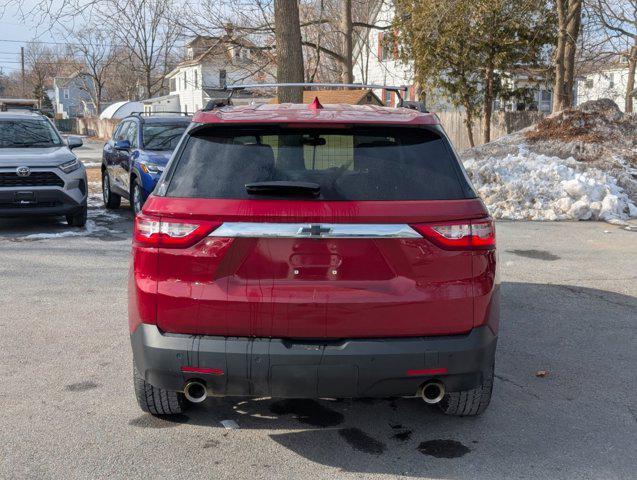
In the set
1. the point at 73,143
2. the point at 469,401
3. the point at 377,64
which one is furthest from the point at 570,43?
the point at 377,64

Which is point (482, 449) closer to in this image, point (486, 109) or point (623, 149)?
point (623, 149)

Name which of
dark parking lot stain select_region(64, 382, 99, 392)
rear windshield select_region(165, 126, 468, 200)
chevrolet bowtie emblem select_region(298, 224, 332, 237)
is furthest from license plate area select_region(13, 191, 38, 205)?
chevrolet bowtie emblem select_region(298, 224, 332, 237)

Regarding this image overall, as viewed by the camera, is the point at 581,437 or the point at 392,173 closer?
the point at 392,173

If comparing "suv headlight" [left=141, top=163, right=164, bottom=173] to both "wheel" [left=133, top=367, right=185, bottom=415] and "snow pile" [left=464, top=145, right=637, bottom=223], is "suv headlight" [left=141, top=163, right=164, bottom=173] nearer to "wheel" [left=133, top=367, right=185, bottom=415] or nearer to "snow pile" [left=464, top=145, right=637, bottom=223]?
"snow pile" [left=464, top=145, right=637, bottom=223]

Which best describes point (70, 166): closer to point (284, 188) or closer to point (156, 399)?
point (156, 399)

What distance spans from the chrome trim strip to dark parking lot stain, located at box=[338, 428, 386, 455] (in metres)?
1.28

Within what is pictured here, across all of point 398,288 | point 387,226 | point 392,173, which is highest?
point 392,173

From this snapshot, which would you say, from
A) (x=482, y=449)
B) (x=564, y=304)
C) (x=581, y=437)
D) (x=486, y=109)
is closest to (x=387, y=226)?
(x=482, y=449)

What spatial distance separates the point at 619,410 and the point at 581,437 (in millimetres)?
576

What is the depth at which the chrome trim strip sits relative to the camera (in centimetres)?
347

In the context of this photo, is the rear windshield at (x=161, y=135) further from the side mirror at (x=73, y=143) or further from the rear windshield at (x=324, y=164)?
the rear windshield at (x=324, y=164)

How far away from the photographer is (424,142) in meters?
3.79

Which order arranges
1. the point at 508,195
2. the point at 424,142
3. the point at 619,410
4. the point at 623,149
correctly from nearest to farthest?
1. the point at 424,142
2. the point at 619,410
3. the point at 508,195
4. the point at 623,149

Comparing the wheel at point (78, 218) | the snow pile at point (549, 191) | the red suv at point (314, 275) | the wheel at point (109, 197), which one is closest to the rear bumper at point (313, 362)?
the red suv at point (314, 275)
